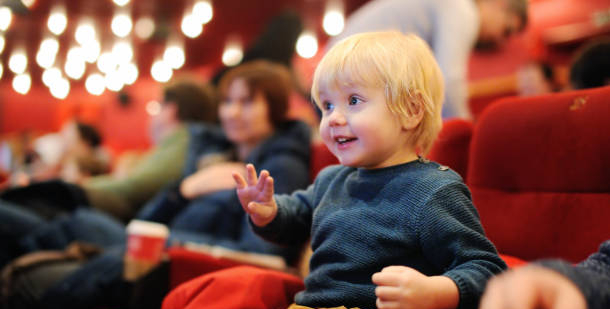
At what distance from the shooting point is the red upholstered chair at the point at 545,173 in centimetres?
96

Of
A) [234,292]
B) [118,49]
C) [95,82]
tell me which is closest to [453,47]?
[234,292]

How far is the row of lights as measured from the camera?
612 centimetres

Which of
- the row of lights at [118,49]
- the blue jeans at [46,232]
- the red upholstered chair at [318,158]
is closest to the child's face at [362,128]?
the red upholstered chair at [318,158]

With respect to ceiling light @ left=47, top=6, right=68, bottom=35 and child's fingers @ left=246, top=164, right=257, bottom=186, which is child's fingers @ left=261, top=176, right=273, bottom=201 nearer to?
child's fingers @ left=246, top=164, right=257, bottom=186

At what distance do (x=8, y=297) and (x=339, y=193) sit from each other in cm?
121

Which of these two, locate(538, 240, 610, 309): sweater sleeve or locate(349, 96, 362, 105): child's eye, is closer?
locate(538, 240, 610, 309): sweater sleeve

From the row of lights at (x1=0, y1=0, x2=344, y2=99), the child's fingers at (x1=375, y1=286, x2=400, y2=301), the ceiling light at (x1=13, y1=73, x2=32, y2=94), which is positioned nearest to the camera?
the child's fingers at (x1=375, y1=286, x2=400, y2=301)

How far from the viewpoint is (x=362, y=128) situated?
0.86 m

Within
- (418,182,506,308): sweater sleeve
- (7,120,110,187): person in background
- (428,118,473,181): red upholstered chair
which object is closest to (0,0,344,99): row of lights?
(7,120,110,187): person in background

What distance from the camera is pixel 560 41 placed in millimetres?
5379

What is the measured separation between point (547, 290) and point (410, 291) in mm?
188

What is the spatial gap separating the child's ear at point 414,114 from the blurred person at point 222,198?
0.73 metres

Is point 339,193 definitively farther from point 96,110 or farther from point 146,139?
point 96,110

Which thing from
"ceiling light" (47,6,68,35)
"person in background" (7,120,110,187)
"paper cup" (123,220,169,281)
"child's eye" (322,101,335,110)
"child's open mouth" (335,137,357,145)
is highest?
"ceiling light" (47,6,68,35)
